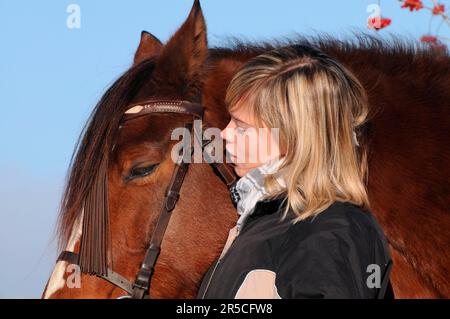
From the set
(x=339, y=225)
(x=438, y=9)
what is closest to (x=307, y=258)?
(x=339, y=225)

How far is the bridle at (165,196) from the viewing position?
3.74 metres

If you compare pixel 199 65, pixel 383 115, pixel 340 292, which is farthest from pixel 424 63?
pixel 340 292

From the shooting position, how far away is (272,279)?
8.10 feet

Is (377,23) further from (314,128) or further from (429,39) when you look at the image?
(314,128)

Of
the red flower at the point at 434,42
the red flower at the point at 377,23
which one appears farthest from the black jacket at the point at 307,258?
the red flower at the point at 377,23

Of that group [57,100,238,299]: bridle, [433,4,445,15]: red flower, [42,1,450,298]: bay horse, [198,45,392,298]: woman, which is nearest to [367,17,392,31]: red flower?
[433,4,445,15]: red flower

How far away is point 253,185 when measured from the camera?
111 inches

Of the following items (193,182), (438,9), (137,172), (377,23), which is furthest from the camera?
(377,23)

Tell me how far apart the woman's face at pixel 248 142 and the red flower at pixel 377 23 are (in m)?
3.10

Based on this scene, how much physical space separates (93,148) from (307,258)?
5.91 feet

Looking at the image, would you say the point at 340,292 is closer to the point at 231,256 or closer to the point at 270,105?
the point at 231,256

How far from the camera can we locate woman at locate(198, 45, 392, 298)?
2.40 m

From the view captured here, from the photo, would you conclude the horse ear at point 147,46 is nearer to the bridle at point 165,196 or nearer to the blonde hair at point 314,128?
the bridle at point 165,196
